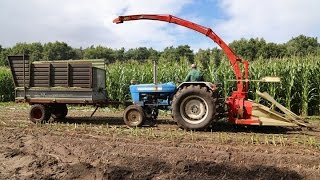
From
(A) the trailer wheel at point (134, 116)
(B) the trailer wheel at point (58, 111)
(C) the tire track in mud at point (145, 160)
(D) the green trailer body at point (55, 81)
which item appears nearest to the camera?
(C) the tire track in mud at point (145, 160)

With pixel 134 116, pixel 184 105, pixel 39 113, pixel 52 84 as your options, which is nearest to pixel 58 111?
pixel 39 113

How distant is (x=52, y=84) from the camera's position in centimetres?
1247

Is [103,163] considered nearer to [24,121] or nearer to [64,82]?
[64,82]

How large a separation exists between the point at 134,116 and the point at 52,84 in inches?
107

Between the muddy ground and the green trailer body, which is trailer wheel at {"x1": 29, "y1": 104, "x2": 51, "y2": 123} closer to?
the green trailer body

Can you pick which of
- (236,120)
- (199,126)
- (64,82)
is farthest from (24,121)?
(236,120)

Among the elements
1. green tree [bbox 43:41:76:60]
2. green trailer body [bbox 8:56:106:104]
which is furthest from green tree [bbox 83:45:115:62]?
green trailer body [bbox 8:56:106:104]

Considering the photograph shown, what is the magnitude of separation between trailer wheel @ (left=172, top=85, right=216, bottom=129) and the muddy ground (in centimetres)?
32

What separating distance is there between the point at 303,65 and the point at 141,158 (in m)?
10.4

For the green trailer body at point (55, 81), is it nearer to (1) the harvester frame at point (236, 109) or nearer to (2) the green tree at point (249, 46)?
(1) the harvester frame at point (236, 109)

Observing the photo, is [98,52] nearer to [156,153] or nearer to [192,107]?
[192,107]

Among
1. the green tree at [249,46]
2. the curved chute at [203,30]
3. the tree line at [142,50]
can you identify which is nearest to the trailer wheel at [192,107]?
the curved chute at [203,30]

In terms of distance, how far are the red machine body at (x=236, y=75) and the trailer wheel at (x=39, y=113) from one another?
3.35 m

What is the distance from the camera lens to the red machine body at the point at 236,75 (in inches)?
420
